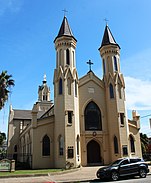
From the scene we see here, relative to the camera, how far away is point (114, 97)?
33.5 metres

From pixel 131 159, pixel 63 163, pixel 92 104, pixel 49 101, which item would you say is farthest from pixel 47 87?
pixel 131 159

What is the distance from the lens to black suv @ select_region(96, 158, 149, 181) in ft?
54.4

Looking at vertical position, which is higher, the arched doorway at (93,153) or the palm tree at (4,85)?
the palm tree at (4,85)

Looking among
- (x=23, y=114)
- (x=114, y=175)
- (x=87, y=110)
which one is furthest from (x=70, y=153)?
(x=23, y=114)


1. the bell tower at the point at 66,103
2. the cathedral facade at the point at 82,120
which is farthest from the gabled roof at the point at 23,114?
the bell tower at the point at 66,103

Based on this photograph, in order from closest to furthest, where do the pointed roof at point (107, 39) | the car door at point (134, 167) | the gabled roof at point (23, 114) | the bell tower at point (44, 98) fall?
the car door at point (134, 167), the pointed roof at point (107, 39), the gabled roof at point (23, 114), the bell tower at point (44, 98)

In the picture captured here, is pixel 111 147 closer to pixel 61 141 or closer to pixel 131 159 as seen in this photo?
pixel 61 141

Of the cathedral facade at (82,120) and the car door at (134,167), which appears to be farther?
the cathedral facade at (82,120)

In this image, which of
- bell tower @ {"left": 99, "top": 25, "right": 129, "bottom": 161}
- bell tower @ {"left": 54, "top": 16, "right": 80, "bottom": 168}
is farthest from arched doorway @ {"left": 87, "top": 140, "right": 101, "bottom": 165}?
bell tower @ {"left": 54, "top": 16, "right": 80, "bottom": 168}

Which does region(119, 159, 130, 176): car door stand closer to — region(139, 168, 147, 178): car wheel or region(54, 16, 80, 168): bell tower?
region(139, 168, 147, 178): car wheel

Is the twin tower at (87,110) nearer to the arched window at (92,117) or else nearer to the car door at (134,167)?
the arched window at (92,117)

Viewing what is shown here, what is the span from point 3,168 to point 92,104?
1607 centimetres

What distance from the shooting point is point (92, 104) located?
33500 millimetres

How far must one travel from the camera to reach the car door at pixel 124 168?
669 inches
